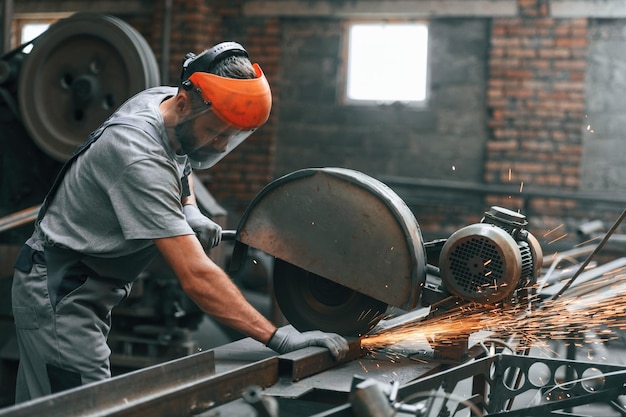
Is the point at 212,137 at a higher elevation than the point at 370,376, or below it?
higher

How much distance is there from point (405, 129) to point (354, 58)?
2.73 feet

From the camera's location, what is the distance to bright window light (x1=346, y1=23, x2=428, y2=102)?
741cm

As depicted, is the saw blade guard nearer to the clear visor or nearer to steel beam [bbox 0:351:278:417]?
the clear visor

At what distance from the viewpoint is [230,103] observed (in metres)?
2.25

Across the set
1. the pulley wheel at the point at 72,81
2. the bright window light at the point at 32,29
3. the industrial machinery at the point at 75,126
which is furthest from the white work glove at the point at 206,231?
the bright window light at the point at 32,29

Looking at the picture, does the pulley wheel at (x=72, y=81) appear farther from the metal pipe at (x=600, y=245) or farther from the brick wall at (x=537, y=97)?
the brick wall at (x=537, y=97)

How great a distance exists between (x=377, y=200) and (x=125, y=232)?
78 centimetres

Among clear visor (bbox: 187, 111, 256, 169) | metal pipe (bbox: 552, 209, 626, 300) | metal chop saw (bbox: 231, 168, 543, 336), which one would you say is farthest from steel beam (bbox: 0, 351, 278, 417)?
metal pipe (bbox: 552, 209, 626, 300)

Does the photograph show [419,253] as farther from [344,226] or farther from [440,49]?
[440,49]

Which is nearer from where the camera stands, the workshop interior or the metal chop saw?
the workshop interior

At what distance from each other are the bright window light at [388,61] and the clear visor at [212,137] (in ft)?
17.1

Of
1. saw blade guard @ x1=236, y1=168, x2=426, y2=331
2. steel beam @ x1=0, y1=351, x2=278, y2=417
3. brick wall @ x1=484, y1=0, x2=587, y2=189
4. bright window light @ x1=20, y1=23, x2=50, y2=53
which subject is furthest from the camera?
bright window light @ x1=20, y1=23, x2=50, y2=53

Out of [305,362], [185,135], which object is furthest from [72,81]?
[305,362]

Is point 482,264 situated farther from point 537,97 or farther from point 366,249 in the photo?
point 537,97
